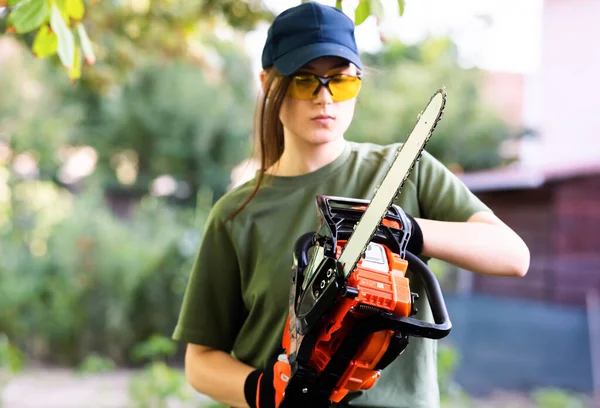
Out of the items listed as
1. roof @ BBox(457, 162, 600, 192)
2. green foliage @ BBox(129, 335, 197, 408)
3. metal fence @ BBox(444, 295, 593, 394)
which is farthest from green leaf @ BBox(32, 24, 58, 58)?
roof @ BBox(457, 162, 600, 192)

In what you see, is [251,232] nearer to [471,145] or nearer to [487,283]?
[487,283]

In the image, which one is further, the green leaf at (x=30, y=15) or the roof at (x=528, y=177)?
the roof at (x=528, y=177)

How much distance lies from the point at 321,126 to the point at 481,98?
43.0 ft

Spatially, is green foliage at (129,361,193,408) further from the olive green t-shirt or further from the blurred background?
the olive green t-shirt

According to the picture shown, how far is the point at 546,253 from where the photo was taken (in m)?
9.26

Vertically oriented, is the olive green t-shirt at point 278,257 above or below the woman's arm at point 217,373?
above

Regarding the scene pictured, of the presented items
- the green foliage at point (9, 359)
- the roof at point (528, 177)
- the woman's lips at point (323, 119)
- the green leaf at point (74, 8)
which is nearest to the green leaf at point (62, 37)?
the green leaf at point (74, 8)

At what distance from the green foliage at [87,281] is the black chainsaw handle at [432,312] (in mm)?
5604

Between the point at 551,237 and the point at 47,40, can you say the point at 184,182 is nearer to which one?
the point at 551,237

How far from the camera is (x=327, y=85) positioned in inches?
52.2

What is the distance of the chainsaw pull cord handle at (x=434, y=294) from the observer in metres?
1.05

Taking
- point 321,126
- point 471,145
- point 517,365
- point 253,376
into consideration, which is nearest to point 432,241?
point 321,126

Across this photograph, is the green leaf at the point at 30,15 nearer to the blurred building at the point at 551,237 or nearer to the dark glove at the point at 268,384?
the dark glove at the point at 268,384

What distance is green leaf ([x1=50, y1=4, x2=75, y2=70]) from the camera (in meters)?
1.43
